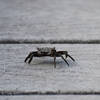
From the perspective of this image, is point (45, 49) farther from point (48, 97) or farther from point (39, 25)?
point (39, 25)

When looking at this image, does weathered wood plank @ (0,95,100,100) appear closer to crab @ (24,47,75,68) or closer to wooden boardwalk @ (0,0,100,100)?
wooden boardwalk @ (0,0,100,100)

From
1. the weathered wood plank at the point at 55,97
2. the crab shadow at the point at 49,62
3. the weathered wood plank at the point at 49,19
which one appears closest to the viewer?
the weathered wood plank at the point at 55,97

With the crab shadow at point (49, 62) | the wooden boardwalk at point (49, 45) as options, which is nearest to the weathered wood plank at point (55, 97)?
the wooden boardwalk at point (49, 45)

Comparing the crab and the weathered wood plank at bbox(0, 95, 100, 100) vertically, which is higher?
the crab

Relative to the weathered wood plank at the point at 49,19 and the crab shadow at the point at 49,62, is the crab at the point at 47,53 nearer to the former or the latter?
the crab shadow at the point at 49,62

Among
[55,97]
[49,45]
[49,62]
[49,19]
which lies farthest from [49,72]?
[49,19]

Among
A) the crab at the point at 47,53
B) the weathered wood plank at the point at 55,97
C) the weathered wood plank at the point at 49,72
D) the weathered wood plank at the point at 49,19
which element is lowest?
the weathered wood plank at the point at 55,97

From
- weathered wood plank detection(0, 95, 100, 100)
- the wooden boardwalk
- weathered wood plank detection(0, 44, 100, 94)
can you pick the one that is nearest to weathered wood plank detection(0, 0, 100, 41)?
the wooden boardwalk
